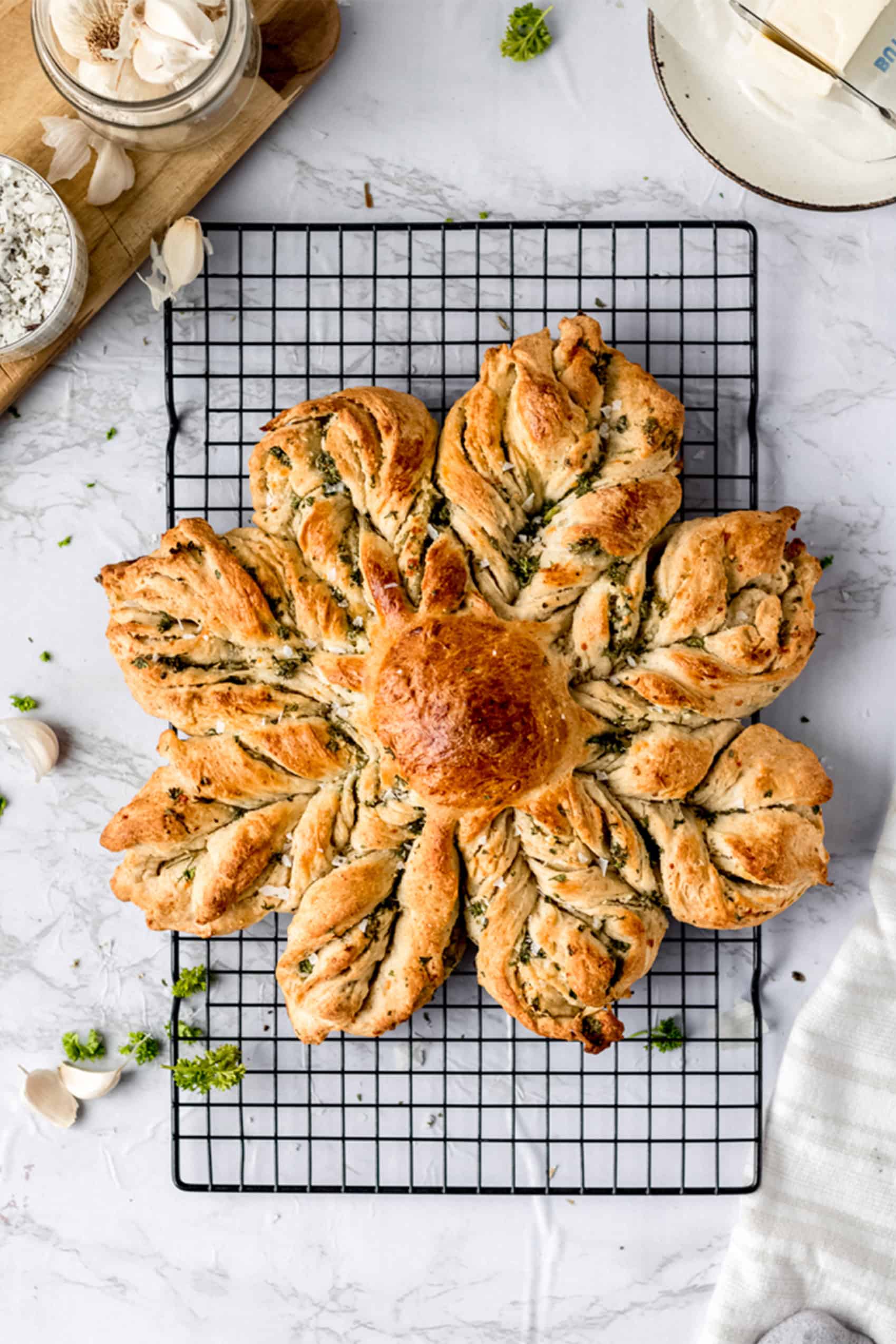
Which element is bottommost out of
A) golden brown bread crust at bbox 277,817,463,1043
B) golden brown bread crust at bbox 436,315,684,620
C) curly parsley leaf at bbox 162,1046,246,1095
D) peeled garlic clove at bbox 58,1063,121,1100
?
peeled garlic clove at bbox 58,1063,121,1100

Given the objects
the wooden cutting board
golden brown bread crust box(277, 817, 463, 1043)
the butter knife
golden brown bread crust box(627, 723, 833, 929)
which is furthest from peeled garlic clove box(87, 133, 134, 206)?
golden brown bread crust box(627, 723, 833, 929)

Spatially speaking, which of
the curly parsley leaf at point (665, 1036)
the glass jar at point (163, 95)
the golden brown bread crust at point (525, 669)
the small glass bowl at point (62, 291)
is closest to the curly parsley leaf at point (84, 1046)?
the golden brown bread crust at point (525, 669)

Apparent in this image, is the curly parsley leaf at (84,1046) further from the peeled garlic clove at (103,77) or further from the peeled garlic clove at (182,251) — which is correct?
the peeled garlic clove at (103,77)

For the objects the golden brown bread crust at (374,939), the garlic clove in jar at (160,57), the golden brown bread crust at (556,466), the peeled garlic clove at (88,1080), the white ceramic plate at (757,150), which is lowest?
the peeled garlic clove at (88,1080)

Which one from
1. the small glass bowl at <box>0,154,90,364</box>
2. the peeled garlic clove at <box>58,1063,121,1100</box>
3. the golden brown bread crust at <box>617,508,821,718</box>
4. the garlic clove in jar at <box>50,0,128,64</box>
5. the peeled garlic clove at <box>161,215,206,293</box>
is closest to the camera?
the golden brown bread crust at <box>617,508,821,718</box>

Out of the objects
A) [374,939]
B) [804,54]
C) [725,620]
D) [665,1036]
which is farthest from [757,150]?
[665,1036]

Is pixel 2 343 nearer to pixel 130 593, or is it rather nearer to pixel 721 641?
pixel 130 593

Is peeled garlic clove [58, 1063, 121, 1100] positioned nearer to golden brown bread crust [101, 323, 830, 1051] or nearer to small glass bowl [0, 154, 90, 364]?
A: golden brown bread crust [101, 323, 830, 1051]

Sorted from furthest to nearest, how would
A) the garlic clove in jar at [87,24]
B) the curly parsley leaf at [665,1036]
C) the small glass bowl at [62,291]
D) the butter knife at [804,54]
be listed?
the curly parsley leaf at [665,1036], the small glass bowl at [62,291], the garlic clove in jar at [87,24], the butter knife at [804,54]
